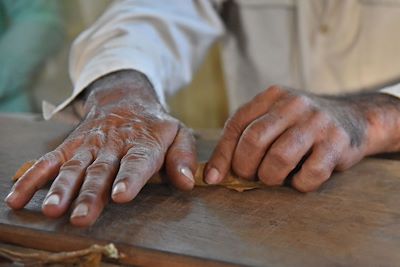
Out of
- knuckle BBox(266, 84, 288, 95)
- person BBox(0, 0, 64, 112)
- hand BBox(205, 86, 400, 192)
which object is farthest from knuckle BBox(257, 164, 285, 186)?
person BBox(0, 0, 64, 112)

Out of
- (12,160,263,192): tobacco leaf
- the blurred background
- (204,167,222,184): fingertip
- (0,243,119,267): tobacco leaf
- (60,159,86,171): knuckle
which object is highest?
(60,159,86,171): knuckle

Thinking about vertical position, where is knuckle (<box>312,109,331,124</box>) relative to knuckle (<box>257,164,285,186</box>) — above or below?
above

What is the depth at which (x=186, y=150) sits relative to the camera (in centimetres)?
75

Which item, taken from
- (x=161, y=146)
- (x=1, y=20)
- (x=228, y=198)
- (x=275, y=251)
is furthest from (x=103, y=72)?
(x=1, y=20)

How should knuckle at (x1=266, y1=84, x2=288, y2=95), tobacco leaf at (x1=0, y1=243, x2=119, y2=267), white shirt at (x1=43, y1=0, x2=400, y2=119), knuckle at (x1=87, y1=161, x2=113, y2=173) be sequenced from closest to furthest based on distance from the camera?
tobacco leaf at (x1=0, y1=243, x2=119, y2=267), knuckle at (x1=87, y1=161, x2=113, y2=173), knuckle at (x1=266, y1=84, x2=288, y2=95), white shirt at (x1=43, y1=0, x2=400, y2=119)

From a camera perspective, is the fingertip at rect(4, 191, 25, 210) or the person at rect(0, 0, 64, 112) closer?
the fingertip at rect(4, 191, 25, 210)

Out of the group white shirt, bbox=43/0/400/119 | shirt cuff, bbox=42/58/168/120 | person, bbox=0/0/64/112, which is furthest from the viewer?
person, bbox=0/0/64/112

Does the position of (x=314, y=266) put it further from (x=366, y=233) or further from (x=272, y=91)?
(x=272, y=91)

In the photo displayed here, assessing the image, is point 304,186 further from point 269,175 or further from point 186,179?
point 186,179

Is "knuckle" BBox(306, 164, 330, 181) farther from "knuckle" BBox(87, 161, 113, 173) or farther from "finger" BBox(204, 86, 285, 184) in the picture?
"knuckle" BBox(87, 161, 113, 173)

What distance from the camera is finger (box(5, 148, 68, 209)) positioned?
0.66m

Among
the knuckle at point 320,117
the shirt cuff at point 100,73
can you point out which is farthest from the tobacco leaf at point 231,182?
the shirt cuff at point 100,73

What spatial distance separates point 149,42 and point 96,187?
574 mm

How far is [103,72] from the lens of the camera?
3.28ft
